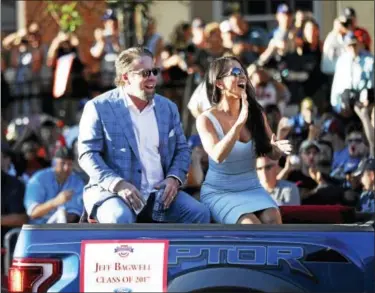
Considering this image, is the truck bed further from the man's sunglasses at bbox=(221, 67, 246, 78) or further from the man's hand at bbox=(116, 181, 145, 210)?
the man's sunglasses at bbox=(221, 67, 246, 78)

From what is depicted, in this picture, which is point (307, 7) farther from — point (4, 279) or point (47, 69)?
point (4, 279)

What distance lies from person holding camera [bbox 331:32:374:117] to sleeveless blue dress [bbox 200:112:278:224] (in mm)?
4466

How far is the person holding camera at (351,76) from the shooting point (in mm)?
12000

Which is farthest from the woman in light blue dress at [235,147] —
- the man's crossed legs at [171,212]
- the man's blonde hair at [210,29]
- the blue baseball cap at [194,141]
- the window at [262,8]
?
the window at [262,8]

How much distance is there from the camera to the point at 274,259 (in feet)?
20.7

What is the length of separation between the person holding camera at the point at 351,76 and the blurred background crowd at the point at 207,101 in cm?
1

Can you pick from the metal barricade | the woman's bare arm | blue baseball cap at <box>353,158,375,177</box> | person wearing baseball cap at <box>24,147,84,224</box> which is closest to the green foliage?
person wearing baseball cap at <box>24,147,84,224</box>

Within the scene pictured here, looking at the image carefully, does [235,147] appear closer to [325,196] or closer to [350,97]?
[325,196]

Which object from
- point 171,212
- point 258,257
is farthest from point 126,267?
point 171,212

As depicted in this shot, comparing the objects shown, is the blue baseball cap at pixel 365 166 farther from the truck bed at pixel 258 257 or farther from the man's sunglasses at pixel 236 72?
the truck bed at pixel 258 257

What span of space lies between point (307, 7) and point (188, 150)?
413 inches

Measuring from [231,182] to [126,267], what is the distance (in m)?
1.44

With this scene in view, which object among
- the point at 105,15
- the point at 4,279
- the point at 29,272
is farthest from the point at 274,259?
the point at 105,15

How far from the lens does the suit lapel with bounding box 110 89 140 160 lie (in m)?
7.53
